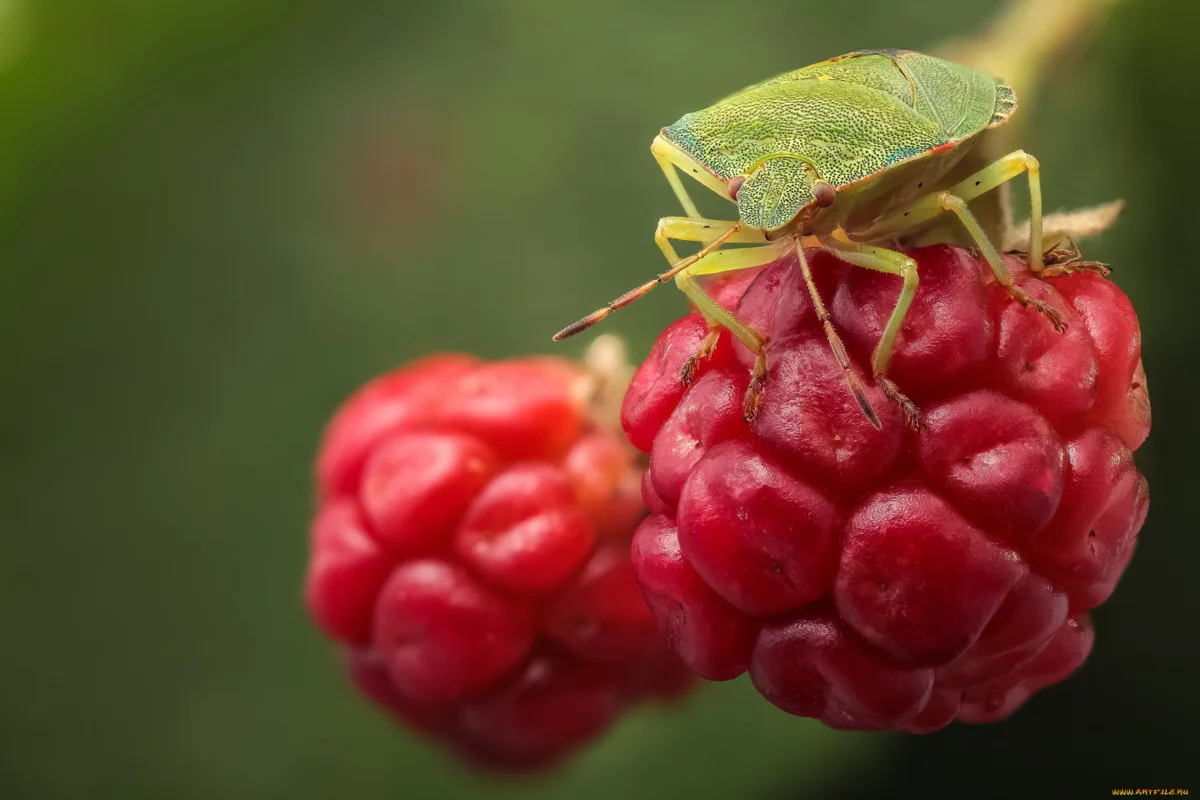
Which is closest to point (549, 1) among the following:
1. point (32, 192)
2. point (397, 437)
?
point (32, 192)

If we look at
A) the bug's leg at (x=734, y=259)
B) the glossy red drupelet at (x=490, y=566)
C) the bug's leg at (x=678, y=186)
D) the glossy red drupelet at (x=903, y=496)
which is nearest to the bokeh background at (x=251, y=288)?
the glossy red drupelet at (x=490, y=566)

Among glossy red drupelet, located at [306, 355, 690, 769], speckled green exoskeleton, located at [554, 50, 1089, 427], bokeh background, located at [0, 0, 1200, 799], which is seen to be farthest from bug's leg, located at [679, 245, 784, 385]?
bokeh background, located at [0, 0, 1200, 799]

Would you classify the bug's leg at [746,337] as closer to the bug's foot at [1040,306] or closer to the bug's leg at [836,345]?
the bug's leg at [836,345]

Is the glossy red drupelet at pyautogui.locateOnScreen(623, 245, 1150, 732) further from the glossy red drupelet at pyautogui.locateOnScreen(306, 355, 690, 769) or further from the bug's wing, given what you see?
the glossy red drupelet at pyautogui.locateOnScreen(306, 355, 690, 769)

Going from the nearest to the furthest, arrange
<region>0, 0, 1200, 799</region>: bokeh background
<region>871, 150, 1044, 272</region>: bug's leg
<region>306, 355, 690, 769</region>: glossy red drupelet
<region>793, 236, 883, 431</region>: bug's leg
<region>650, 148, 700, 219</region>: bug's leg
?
<region>793, 236, 883, 431</region>: bug's leg
<region>871, 150, 1044, 272</region>: bug's leg
<region>650, 148, 700, 219</region>: bug's leg
<region>306, 355, 690, 769</region>: glossy red drupelet
<region>0, 0, 1200, 799</region>: bokeh background

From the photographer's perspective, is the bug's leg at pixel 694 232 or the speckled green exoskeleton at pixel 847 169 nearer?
the speckled green exoskeleton at pixel 847 169

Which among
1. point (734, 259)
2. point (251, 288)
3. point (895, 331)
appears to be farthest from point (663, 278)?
point (251, 288)

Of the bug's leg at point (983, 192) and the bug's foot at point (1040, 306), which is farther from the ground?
the bug's leg at point (983, 192)

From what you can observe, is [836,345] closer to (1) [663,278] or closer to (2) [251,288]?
(1) [663,278]
